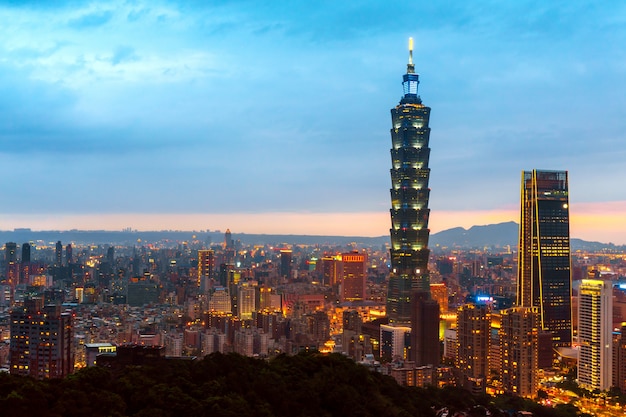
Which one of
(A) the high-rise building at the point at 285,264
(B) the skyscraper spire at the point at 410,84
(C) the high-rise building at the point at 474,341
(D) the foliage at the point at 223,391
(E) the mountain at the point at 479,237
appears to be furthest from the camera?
(E) the mountain at the point at 479,237

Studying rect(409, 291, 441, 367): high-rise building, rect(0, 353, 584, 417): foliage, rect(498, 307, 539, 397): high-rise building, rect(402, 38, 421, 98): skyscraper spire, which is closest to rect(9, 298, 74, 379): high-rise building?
rect(0, 353, 584, 417): foliage

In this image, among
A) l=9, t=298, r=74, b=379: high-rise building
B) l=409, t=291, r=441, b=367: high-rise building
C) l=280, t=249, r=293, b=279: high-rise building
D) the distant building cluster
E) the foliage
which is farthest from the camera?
l=280, t=249, r=293, b=279: high-rise building

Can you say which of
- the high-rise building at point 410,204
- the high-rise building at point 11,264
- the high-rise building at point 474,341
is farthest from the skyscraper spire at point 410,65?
the high-rise building at point 11,264

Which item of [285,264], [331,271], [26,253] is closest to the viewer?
[26,253]

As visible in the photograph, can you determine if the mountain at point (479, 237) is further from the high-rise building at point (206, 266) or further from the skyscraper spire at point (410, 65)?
the skyscraper spire at point (410, 65)

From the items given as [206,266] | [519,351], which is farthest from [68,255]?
[519,351]

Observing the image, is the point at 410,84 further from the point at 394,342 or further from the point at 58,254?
the point at 58,254

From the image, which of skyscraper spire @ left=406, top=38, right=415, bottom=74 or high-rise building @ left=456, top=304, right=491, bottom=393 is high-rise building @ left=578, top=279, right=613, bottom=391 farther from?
skyscraper spire @ left=406, top=38, right=415, bottom=74
